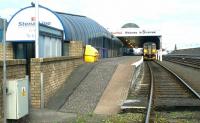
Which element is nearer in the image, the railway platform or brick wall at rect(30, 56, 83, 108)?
the railway platform

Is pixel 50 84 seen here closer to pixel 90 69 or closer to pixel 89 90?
pixel 89 90

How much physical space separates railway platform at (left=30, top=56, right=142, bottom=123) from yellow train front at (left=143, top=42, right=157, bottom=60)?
2060 inches

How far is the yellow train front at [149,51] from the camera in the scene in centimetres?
7244

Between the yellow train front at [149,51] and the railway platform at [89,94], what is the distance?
172 feet

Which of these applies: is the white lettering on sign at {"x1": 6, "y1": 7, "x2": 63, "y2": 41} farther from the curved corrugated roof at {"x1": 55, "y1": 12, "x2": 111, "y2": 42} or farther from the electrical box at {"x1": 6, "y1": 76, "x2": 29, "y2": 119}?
the electrical box at {"x1": 6, "y1": 76, "x2": 29, "y2": 119}

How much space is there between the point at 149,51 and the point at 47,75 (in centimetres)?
5950

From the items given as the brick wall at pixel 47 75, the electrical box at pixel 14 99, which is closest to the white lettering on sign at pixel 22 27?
the brick wall at pixel 47 75

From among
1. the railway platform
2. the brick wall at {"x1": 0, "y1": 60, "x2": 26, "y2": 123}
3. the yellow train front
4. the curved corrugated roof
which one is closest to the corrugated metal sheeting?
the curved corrugated roof

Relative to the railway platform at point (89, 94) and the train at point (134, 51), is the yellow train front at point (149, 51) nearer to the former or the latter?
the train at point (134, 51)

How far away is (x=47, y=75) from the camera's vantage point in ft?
47.4

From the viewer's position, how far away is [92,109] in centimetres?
1366

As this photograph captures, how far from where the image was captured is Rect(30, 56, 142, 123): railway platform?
1301cm

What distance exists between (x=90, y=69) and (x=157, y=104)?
17.8 feet

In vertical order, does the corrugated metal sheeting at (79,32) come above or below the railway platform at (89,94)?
above
